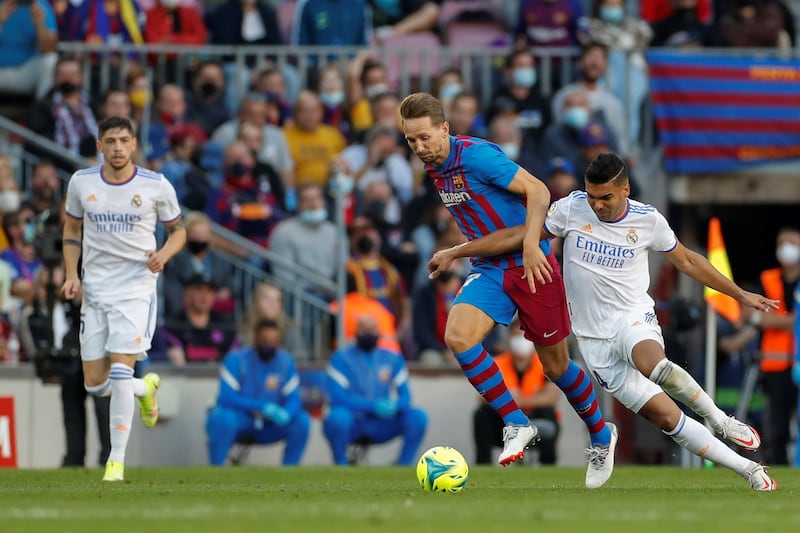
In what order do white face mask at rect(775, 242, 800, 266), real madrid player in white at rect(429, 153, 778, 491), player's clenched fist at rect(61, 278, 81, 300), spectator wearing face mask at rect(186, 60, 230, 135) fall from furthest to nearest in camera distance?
spectator wearing face mask at rect(186, 60, 230, 135) < white face mask at rect(775, 242, 800, 266) < player's clenched fist at rect(61, 278, 81, 300) < real madrid player in white at rect(429, 153, 778, 491)

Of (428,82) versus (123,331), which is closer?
(123,331)

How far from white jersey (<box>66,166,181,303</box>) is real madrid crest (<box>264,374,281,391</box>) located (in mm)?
4900

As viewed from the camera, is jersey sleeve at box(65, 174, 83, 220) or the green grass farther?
jersey sleeve at box(65, 174, 83, 220)

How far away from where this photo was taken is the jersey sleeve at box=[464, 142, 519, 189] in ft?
33.6

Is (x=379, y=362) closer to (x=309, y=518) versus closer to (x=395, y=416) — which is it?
(x=395, y=416)

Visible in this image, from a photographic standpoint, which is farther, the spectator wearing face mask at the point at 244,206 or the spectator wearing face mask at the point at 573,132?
the spectator wearing face mask at the point at 573,132

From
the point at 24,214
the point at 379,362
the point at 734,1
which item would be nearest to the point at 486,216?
the point at 379,362

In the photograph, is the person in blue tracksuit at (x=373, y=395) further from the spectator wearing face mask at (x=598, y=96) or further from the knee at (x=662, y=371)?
the knee at (x=662, y=371)

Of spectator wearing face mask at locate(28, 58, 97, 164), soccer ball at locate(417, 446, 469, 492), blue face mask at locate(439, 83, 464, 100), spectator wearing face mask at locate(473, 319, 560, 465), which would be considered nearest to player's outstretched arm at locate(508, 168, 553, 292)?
soccer ball at locate(417, 446, 469, 492)

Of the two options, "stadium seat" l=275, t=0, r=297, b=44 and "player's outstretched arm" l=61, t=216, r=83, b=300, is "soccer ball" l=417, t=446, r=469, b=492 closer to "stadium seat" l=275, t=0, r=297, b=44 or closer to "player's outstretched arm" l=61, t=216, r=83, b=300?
"player's outstretched arm" l=61, t=216, r=83, b=300

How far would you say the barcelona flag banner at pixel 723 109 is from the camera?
19.5m

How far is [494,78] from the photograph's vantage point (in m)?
20.4

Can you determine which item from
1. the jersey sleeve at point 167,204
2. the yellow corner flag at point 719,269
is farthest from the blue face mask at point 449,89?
the jersey sleeve at point 167,204

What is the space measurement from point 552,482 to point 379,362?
519 centimetres
